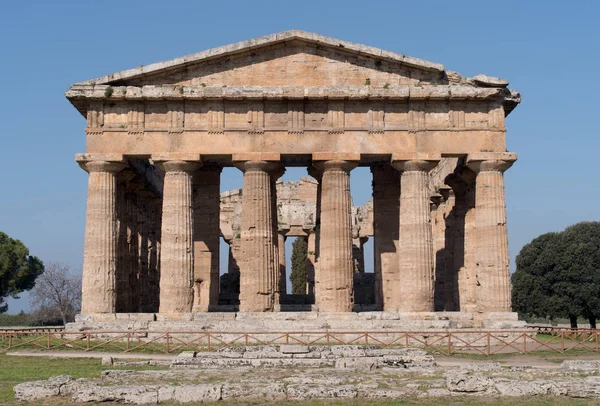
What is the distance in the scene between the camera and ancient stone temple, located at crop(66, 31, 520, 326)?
3144cm

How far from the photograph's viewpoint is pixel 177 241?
31.6 metres

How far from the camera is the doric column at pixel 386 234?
35656 millimetres

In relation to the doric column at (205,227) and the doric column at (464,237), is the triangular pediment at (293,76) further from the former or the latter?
the doric column at (205,227)

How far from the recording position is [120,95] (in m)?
31.7

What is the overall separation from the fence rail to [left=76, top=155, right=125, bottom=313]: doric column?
2309 mm

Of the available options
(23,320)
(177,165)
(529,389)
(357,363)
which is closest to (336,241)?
(177,165)

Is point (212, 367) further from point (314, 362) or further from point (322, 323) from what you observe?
point (322, 323)

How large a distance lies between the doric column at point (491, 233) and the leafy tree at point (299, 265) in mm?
27864

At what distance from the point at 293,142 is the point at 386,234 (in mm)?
7347

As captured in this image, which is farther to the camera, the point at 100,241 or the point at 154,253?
the point at 154,253

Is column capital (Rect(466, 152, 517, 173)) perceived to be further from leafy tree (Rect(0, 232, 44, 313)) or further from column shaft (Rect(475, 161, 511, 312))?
leafy tree (Rect(0, 232, 44, 313))

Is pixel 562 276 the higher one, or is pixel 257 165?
pixel 257 165

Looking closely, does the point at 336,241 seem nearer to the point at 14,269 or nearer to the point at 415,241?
the point at 415,241

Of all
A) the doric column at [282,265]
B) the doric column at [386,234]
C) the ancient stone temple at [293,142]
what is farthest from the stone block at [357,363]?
the doric column at [282,265]
